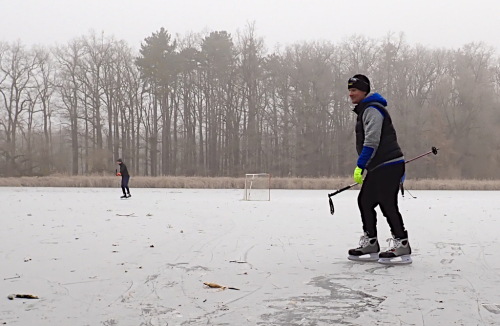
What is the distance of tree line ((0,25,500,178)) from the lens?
142ft

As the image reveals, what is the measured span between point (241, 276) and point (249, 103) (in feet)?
134

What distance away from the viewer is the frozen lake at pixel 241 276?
127 inches

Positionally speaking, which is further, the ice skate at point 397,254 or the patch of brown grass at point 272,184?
the patch of brown grass at point 272,184

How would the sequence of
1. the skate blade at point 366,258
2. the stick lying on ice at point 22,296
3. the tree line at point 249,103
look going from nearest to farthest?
the stick lying on ice at point 22,296 < the skate blade at point 366,258 < the tree line at point 249,103

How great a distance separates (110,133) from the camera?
4650 centimetres

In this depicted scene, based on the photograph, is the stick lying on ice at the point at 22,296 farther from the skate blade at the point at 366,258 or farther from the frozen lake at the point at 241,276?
the skate blade at the point at 366,258

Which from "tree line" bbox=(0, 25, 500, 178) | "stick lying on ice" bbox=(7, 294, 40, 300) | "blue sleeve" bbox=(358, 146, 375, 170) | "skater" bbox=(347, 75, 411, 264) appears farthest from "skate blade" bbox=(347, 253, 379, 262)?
"tree line" bbox=(0, 25, 500, 178)

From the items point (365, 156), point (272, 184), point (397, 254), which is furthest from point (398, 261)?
point (272, 184)

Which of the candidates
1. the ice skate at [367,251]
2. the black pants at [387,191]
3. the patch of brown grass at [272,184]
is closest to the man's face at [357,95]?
the black pants at [387,191]

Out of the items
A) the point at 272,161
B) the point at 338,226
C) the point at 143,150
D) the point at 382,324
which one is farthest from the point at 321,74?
the point at 382,324

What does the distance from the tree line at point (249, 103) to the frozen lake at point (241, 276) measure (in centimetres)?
3629

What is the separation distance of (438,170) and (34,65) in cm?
3434

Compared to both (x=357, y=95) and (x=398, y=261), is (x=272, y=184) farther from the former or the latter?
(x=398, y=261)

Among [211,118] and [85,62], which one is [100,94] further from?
[211,118]
